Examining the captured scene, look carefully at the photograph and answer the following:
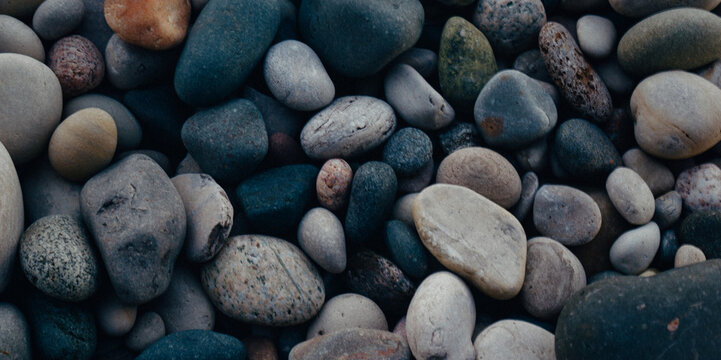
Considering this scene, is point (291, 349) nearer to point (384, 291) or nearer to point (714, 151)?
point (384, 291)

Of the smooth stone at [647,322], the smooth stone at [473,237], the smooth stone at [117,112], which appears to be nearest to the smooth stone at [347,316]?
the smooth stone at [473,237]

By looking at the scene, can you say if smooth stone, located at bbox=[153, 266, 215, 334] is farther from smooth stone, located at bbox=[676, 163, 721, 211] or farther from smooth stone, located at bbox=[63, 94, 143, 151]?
smooth stone, located at bbox=[676, 163, 721, 211]

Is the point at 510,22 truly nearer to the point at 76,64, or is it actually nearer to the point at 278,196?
the point at 278,196

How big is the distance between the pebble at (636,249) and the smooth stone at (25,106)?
270cm

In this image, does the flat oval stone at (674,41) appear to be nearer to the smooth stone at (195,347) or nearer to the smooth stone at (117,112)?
the smooth stone at (195,347)

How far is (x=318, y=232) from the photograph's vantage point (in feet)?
7.99

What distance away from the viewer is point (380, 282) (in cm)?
244

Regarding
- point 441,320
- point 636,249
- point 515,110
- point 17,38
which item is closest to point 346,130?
point 515,110

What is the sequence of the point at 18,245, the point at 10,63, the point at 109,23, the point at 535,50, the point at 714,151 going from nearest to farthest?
the point at 18,245
the point at 10,63
the point at 109,23
the point at 714,151
the point at 535,50

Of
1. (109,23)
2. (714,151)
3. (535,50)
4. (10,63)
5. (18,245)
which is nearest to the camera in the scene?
(18,245)

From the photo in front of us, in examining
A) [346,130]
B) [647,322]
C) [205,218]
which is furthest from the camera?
[346,130]

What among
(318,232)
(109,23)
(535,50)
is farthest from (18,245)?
(535,50)

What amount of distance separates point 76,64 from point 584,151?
2503 mm

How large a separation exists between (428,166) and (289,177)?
716 millimetres
